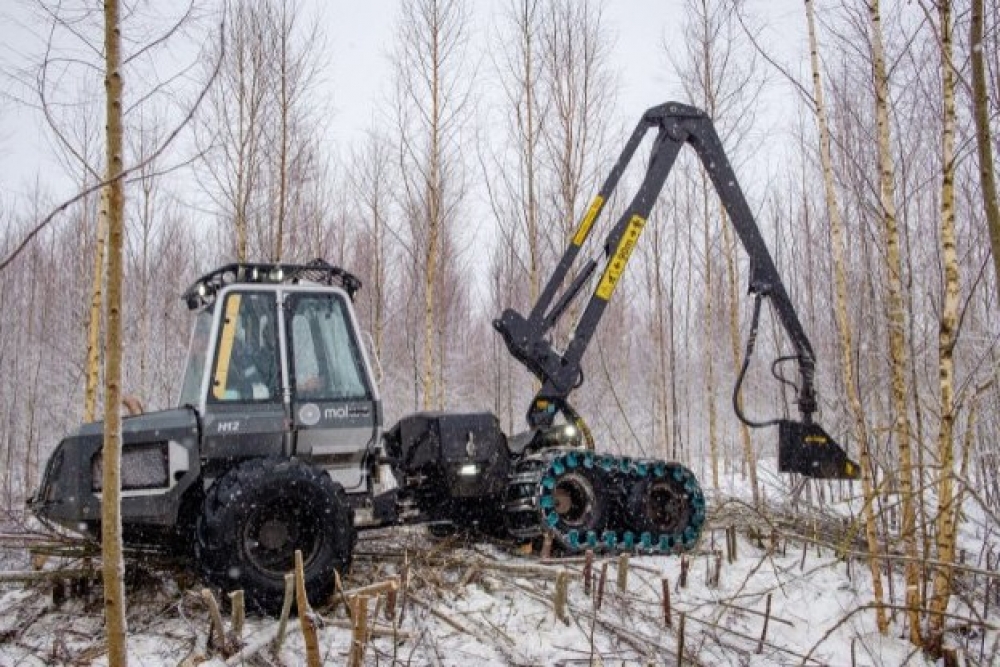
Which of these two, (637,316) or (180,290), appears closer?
(180,290)

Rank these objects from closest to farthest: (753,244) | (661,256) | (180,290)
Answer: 1. (753,244)
2. (661,256)
3. (180,290)

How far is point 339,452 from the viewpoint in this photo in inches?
233

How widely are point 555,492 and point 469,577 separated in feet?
4.75

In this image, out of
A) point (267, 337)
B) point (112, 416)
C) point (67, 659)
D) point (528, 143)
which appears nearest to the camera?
point (112, 416)

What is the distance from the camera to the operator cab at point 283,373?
5.53m

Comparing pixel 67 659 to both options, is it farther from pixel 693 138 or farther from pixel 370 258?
pixel 370 258

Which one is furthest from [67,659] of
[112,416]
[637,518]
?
[637,518]

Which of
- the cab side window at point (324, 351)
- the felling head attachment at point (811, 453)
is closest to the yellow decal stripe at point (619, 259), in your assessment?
the felling head attachment at point (811, 453)

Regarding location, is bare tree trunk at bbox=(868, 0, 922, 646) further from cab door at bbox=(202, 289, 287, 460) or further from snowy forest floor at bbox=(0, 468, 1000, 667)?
cab door at bbox=(202, 289, 287, 460)

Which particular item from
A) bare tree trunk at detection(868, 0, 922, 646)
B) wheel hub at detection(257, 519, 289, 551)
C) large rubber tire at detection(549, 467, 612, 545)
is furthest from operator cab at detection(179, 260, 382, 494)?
bare tree trunk at detection(868, 0, 922, 646)

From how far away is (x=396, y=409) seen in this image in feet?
75.3

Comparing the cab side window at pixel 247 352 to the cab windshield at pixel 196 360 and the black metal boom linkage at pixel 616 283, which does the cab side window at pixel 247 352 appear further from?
the black metal boom linkage at pixel 616 283

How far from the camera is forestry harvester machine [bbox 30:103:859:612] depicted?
5.23 meters

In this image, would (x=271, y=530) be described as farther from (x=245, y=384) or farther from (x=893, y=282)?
(x=893, y=282)
